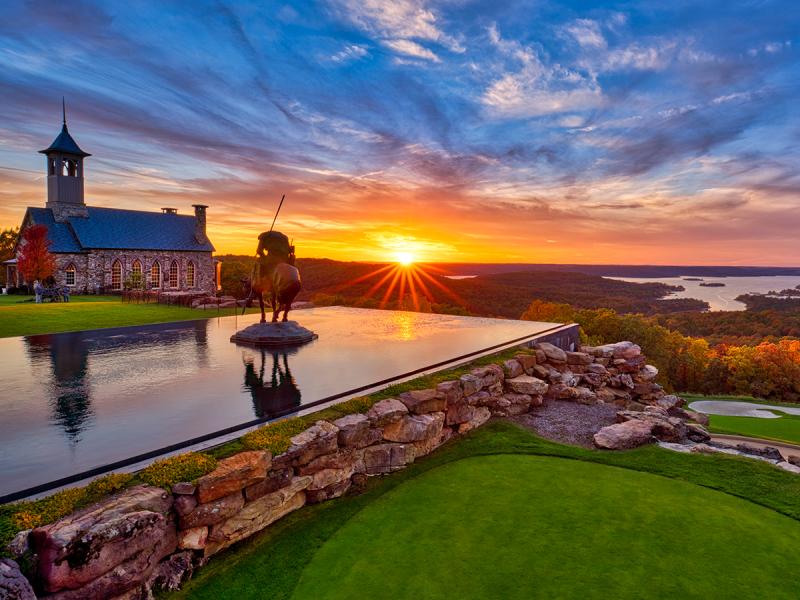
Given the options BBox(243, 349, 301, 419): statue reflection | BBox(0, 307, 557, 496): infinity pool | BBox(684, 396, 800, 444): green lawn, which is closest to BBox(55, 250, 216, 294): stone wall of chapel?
BBox(0, 307, 557, 496): infinity pool

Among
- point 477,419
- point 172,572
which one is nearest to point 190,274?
point 477,419

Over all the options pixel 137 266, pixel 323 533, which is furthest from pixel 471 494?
pixel 137 266

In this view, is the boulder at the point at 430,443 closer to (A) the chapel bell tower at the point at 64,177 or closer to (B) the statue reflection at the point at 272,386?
(B) the statue reflection at the point at 272,386

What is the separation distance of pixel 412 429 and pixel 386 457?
2.04 feet

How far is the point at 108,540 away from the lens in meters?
3.70

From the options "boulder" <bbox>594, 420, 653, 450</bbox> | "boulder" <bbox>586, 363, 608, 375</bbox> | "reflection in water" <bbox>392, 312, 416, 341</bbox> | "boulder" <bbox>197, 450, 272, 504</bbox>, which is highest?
"reflection in water" <bbox>392, 312, 416, 341</bbox>

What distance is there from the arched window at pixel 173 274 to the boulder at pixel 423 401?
45.2 m

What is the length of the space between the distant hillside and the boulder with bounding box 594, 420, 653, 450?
35355 millimetres

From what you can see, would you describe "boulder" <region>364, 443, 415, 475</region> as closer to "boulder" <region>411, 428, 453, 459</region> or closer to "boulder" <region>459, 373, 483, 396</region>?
"boulder" <region>411, 428, 453, 459</region>

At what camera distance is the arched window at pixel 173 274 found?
45.8 metres

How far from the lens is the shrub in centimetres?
438

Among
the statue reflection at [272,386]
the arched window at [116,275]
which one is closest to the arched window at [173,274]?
the arched window at [116,275]

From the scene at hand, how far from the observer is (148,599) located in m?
3.96

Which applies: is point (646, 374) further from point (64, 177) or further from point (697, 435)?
point (64, 177)
